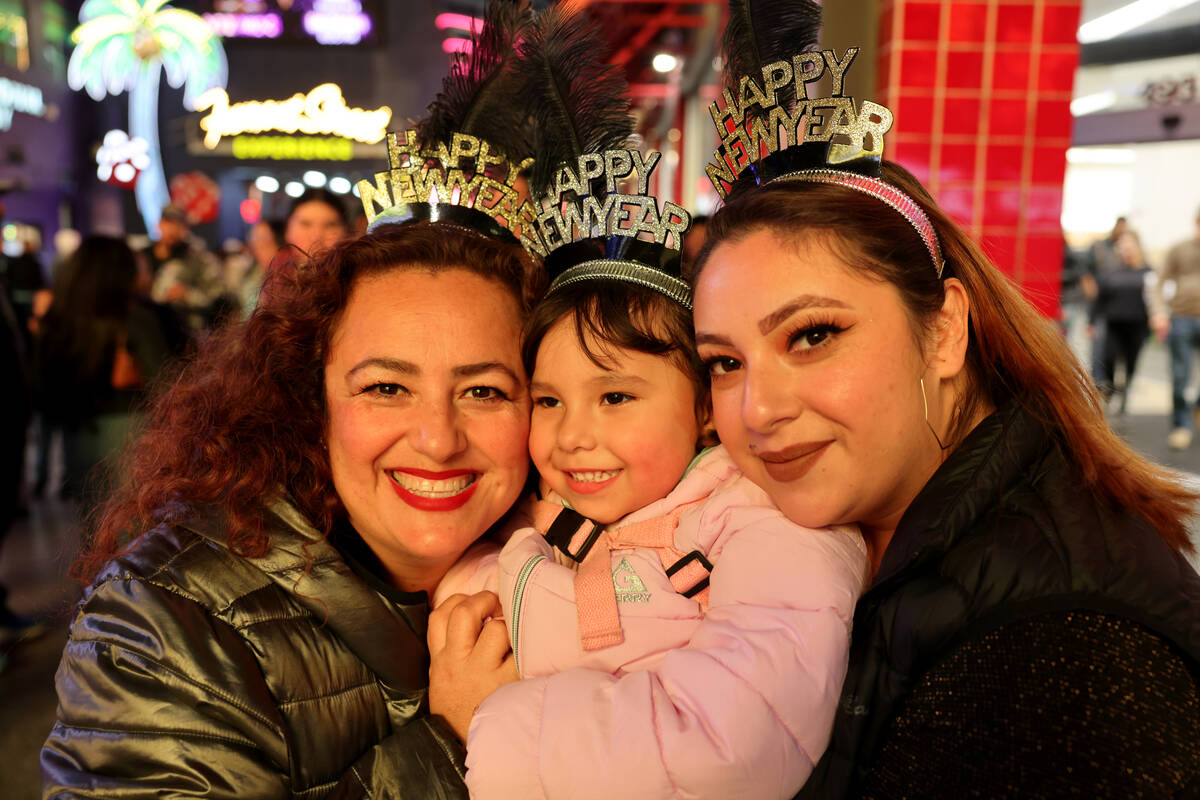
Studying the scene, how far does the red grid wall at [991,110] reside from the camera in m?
4.21

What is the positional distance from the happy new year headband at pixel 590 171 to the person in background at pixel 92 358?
3.68 metres

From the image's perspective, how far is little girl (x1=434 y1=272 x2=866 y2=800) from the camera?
4.53 ft

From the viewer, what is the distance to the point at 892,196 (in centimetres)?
162

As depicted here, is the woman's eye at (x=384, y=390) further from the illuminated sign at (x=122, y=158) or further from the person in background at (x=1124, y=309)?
the illuminated sign at (x=122, y=158)

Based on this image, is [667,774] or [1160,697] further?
[667,774]

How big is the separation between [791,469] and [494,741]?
28.4 inches

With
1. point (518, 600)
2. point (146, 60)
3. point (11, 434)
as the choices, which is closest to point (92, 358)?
point (11, 434)

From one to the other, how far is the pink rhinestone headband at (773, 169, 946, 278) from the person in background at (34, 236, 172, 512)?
440cm

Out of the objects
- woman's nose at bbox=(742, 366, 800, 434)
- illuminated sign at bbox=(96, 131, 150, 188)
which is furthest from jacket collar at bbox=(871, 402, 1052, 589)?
illuminated sign at bbox=(96, 131, 150, 188)

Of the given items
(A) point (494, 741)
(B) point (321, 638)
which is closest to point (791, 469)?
(A) point (494, 741)

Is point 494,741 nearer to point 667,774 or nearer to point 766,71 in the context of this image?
point 667,774

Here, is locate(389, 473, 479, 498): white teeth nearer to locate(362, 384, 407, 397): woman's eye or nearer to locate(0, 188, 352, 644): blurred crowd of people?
locate(362, 384, 407, 397): woman's eye

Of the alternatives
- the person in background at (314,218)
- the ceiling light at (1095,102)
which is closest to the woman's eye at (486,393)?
the person in background at (314,218)

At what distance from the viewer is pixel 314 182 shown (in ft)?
62.4
